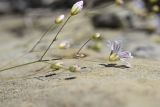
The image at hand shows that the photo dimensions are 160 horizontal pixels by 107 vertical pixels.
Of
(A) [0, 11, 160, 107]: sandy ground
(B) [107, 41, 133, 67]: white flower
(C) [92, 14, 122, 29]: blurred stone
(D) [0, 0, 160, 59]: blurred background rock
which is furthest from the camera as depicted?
(C) [92, 14, 122, 29]: blurred stone

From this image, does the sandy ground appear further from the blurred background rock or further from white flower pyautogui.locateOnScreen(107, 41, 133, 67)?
the blurred background rock

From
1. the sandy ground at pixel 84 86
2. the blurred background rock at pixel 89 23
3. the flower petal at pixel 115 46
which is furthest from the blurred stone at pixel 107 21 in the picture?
the flower petal at pixel 115 46

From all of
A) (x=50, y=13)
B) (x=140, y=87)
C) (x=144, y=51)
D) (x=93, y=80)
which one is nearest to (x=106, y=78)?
(x=93, y=80)

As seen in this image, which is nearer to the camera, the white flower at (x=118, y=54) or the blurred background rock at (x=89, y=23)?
the white flower at (x=118, y=54)

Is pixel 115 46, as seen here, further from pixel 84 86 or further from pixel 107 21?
pixel 107 21

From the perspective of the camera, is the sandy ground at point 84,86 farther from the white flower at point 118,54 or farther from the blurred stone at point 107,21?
the blurred stone at point 107,21

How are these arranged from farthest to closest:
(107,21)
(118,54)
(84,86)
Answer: (107,21)
(118,54)
(84,86)

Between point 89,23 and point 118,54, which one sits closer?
point 118,54

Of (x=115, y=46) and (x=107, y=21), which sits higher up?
(x=115, y=46)

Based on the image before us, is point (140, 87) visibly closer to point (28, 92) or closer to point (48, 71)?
point (28, 92)

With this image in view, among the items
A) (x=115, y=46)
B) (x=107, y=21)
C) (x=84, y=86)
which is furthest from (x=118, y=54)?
(x=107, y=21)

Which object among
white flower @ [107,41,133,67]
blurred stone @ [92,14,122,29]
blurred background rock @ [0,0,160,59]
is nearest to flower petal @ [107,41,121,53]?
white flower @ [107,41,133,67]
